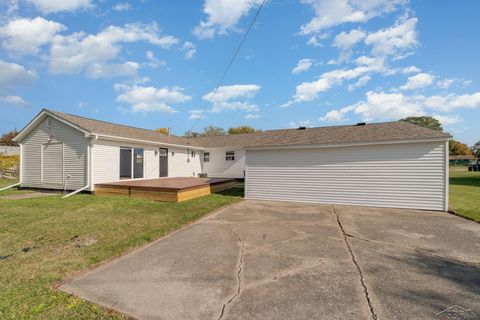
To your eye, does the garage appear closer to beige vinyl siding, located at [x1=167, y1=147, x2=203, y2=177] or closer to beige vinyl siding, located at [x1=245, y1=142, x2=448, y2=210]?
beige vinyl siding, located at [x1=245, y1=142, x2=448, y2=210]

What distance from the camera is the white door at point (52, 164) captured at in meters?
11.3

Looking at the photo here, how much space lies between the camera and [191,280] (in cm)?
323

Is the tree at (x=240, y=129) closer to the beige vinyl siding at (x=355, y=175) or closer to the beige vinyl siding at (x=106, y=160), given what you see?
the beige vinyl siding at (x=106, y=160)

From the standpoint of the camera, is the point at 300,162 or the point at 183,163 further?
the point at 183,163

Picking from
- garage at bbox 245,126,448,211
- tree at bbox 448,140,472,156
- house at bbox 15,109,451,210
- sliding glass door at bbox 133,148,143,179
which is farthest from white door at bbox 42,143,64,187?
tree at bbox 448,140,472,156

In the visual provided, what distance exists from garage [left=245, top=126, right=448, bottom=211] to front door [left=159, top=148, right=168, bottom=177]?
265 inches

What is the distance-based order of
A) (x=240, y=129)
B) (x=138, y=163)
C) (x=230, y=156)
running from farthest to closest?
(x=240, y=129)
(x=230, y=156)
(x=138, y=163)

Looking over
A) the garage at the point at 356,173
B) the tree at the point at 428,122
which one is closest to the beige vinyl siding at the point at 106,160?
the garage at the point at 356,173

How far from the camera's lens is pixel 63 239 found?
4.88 meters

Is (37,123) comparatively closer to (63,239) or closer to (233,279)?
(63,239)

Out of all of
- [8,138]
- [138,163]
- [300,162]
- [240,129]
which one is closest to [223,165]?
[138,163]

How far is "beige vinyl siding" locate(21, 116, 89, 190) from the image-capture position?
422 inches

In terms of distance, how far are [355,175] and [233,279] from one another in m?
7.46

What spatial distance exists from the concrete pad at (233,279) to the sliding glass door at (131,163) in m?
8.04
